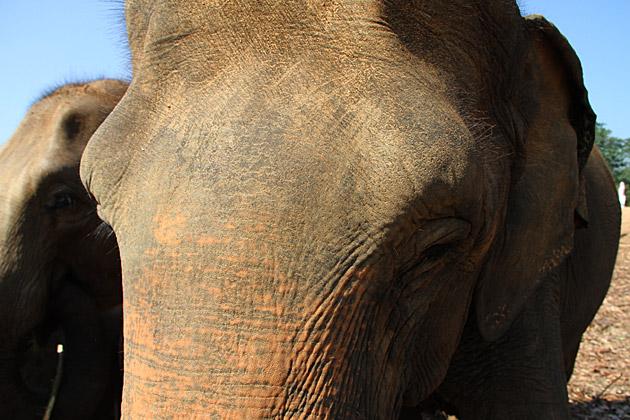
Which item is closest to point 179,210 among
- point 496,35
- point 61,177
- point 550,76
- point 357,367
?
point 357,367

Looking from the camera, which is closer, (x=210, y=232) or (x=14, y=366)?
(x=210, y=232)

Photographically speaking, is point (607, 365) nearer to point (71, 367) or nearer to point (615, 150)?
point (71, 367)

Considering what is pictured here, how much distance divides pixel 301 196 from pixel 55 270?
3.02 metres

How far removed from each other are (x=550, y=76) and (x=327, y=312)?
1440 millimetres

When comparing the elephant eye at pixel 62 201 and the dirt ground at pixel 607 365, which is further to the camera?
the dirt ground at pixel 607 365

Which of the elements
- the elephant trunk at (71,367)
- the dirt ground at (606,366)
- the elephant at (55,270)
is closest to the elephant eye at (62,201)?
the elephant at (55,270)

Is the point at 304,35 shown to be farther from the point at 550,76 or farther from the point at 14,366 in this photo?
the point at 14,366

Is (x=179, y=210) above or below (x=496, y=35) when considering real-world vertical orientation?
below

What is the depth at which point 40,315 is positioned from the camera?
370 centimetres

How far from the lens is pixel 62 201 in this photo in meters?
3.72

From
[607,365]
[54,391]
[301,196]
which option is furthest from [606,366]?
[301,196]

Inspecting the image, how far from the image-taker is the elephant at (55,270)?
11.8 ft

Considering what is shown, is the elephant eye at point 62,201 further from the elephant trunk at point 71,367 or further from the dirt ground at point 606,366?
the dirt ground at point 606,366

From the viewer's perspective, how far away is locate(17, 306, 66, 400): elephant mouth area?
3.83m
